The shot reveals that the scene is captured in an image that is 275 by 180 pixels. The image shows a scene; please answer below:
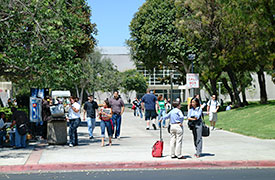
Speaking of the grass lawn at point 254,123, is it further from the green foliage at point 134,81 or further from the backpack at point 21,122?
the green foliage at point 134,81

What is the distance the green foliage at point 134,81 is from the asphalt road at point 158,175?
79003 millimetres

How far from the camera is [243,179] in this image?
980 centimetres

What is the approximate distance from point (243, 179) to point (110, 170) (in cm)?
324

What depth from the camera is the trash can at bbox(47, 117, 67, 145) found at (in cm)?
1633

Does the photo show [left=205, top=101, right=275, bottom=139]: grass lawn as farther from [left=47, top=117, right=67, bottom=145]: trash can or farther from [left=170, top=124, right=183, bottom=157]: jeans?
[left=47, top=117, right=67, bottom=145]: trash can

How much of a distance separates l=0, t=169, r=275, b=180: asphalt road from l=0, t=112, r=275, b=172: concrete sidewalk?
0.53 meters

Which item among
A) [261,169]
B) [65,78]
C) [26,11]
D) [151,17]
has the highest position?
[151,17]

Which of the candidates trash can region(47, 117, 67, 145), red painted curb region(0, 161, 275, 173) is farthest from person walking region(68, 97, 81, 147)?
red painted curb region(0, 161, 275, 173)

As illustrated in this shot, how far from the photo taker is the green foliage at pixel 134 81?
91250 mm

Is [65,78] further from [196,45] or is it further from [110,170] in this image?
[196,45]

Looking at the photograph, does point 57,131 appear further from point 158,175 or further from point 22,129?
point 158,175

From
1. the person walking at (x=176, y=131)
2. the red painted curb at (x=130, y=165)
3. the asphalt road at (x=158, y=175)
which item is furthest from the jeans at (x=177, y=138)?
the asphalt road at (x=158, y=175)

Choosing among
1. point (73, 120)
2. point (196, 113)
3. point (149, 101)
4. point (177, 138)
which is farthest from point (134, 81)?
point (177, 138)

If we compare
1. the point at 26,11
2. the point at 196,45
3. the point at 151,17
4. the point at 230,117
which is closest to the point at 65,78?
the point at 26,11
